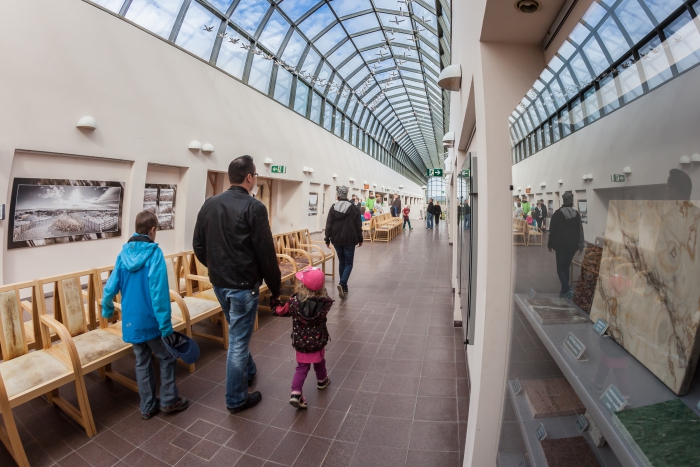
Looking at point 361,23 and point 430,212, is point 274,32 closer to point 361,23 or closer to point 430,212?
point 361,23

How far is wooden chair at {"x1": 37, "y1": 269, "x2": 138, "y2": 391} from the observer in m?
2.52

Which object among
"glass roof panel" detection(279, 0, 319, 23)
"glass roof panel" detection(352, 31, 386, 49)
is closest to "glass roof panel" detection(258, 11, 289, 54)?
"glass roof panel" detection(279, 0, 319, 23)

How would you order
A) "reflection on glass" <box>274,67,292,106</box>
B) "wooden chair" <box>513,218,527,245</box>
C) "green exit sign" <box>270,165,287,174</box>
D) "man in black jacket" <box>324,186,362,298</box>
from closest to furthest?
1. "wooden chair" <box>513,218,527,245</box>
2. "man in black jacket" <box>324,186,362,298</box>
3. "green exit sign" <box>270,165,287,174</box>
4. "reflection on glass" <box>274,67,292,106</box>

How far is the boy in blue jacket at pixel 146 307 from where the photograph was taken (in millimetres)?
2373

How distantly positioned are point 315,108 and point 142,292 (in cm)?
1435

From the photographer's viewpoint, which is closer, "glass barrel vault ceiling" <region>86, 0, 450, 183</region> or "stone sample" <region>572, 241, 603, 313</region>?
"stone sample" <region>572, 241, 603, 313</region>

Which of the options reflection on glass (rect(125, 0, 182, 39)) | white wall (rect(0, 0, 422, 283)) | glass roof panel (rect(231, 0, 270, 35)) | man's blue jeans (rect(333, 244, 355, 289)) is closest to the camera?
white wall (rect(0, 0, 422, 283))

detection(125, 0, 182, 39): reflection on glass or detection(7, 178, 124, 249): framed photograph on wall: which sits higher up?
detection(125, 0, 182, 39): reflection on glass

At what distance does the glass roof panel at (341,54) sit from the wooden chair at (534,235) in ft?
52.9

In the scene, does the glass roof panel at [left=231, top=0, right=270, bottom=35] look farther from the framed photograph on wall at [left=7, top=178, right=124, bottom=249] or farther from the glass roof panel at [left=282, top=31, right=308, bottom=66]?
the framed photograph on wall at [left=7, top=178, right=124, bottom=249]

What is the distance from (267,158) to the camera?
10.8 meters

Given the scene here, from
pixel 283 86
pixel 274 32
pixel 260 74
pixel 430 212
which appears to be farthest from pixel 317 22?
pixel 430 212

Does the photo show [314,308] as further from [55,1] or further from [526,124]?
[55,1]

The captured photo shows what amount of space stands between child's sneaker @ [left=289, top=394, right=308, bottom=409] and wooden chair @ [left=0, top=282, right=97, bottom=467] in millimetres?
1353
